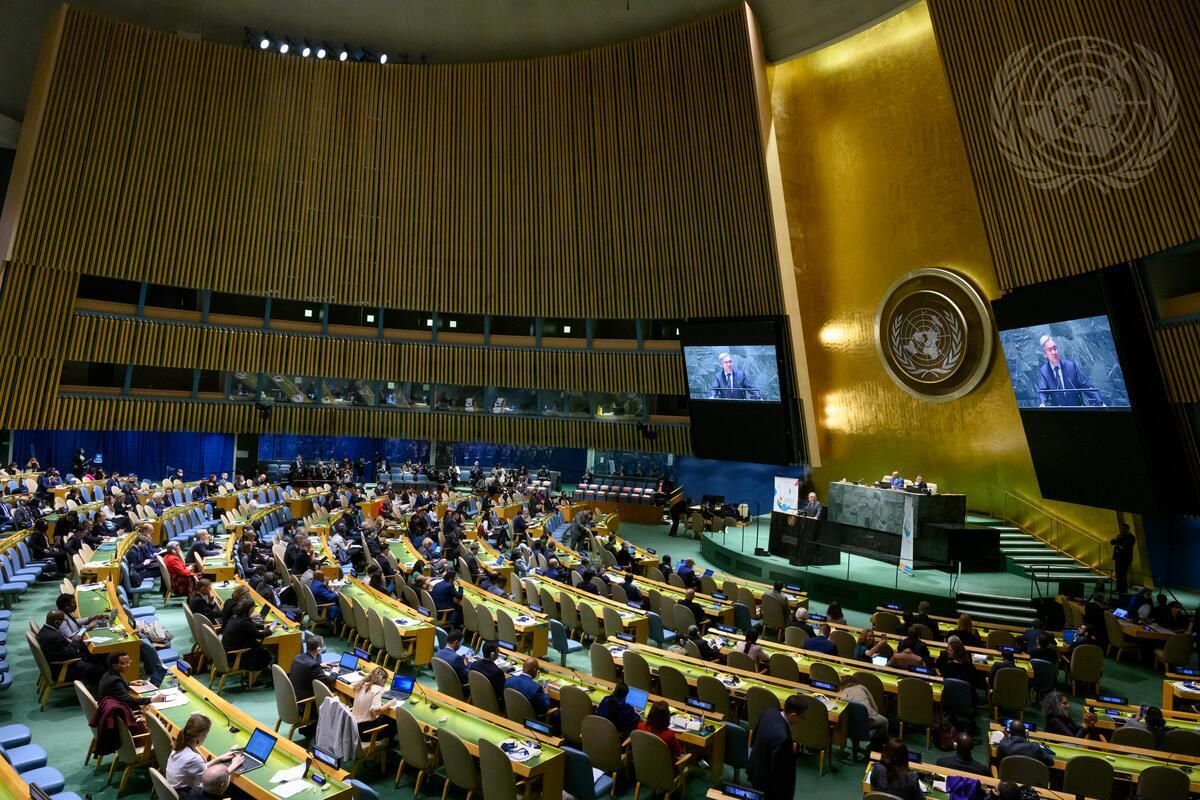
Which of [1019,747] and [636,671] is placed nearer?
[1019,747]

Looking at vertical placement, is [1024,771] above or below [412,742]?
below

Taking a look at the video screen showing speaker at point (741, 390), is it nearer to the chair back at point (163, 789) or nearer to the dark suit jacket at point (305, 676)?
the dark suit jacket at point (305, 676)

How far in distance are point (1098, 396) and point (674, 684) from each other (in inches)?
379

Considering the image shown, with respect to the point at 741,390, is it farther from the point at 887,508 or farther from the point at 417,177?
the point at 417,177

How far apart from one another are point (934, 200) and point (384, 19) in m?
17.0

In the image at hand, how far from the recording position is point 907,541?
14156 millimetres

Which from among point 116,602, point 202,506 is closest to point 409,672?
point 116,602

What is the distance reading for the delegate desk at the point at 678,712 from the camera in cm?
627

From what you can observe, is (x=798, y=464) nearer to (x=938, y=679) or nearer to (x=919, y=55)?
(x=919, y=55)

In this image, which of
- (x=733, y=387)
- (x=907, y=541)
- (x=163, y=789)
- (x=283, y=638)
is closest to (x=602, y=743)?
(x=163, y=789)

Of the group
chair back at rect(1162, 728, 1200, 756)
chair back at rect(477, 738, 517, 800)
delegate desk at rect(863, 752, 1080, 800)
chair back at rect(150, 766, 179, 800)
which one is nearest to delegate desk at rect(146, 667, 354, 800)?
chair back at rect(150, 766, 179, 800)

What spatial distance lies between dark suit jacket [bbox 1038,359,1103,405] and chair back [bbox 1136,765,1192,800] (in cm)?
870

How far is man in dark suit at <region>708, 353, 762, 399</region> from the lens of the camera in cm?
2042

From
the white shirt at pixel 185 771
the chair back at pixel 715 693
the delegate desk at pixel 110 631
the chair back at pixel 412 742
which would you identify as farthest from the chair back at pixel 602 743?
the delegate desk at pixel 110 631
